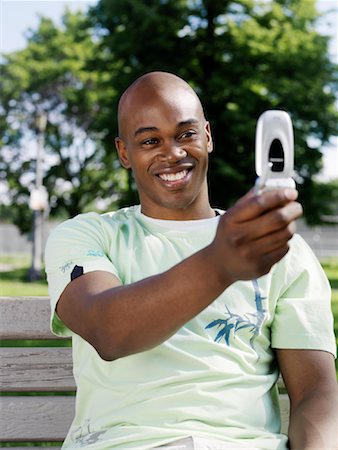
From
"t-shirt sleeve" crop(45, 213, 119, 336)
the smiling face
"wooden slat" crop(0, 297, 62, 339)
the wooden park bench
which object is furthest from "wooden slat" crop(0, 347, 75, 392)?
the smiling face

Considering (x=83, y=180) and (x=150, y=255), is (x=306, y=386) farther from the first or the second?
(x=83, y=180)

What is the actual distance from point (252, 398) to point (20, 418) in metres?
0.99

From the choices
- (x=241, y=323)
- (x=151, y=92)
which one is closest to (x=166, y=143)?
(x=151, y=92)

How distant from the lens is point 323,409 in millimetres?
2098

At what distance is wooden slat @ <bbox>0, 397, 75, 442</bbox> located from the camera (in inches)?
107

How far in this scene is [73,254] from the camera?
212 cm

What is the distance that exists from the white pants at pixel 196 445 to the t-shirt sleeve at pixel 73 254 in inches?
18.5

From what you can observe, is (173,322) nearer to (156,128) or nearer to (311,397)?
(311,397)

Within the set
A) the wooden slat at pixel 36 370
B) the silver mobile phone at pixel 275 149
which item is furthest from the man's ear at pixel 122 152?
the silver mobile phone at pixel 275 149

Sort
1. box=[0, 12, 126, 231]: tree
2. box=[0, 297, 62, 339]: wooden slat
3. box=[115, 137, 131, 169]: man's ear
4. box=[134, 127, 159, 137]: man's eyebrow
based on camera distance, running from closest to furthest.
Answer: box=[134, 127, 159, 137]: man's eyebrow
box=[115, 137, 131, 169]: man's ear
box=[0, 297, 62, 339]: wooden slat
box=[0, 12, 126, 231]: tree

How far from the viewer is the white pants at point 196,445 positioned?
191cm

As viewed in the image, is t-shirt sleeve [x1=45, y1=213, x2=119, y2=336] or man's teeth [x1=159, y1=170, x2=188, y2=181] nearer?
t-shirt sleeve [x1=45, y1=213, x2=119, y2=336]

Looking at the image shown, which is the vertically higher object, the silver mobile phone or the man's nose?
the silver mobile phone

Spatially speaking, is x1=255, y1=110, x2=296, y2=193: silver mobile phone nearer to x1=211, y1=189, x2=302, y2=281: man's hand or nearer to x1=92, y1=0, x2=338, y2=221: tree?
x1=211, y1=189, x2=302, y2=281: man's hand
